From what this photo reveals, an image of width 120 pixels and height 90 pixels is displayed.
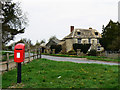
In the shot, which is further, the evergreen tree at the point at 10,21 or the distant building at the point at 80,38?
the distant building at the point at 80,38

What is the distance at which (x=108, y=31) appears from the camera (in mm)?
53625

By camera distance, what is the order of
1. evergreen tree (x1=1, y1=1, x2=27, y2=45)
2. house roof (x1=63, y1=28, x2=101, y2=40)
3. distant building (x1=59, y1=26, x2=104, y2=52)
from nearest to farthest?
1. evergreen tree (x1=1, y1=1, x2=27, y2=45)
2. distant building (x1=59, y1=26, x2=104, y2=52)
3. house roof (x1=63, y1=28, x2=101, y2=40)

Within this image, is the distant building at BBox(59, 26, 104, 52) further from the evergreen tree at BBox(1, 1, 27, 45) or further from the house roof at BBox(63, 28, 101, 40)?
the evergreen tree at BBox(1, 1, 27, 45)

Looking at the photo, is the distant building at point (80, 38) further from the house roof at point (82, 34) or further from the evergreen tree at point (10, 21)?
the evergreen tree at point (10, 21)

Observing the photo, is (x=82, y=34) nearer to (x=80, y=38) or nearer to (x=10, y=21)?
(x=80, y=38)

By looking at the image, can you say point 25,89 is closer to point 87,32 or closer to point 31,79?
point 31,79

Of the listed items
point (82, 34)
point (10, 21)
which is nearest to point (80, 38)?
point (82, 34)

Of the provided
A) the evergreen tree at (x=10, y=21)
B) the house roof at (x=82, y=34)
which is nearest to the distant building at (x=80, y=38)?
the house roof at (x=82, y=34)

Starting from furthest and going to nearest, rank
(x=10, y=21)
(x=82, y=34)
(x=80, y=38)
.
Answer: (x=82, y=34) < (x=80, y=38) < (x=10, y=21)

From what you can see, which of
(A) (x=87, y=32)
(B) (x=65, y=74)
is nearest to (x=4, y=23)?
(B) (x=65, y=74)

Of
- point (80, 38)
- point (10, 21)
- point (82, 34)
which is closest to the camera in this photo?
point (10, 21)

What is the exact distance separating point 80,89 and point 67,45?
47.2 m

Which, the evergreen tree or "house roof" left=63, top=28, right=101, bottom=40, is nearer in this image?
the evergreen tree

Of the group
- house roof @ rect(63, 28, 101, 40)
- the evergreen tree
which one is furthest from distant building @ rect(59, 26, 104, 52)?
the evergreen tree
